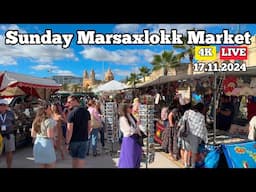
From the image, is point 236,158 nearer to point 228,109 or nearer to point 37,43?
point 37,43

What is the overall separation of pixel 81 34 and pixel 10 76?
4.43 meters

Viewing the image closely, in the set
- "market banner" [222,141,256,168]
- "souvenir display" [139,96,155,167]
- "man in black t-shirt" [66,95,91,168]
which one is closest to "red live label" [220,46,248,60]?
"souvenir display" [139,96,155,167]

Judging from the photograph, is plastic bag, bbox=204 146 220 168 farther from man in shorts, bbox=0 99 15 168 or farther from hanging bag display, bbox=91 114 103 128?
man in shorts, bbox=0 99 15 168

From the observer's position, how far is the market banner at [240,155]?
5586 mm

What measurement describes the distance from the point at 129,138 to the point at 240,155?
6.44 ft

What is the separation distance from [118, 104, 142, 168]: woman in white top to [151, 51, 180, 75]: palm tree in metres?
26.6

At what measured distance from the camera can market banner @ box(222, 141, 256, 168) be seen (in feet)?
18.3

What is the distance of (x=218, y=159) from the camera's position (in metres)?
5.78

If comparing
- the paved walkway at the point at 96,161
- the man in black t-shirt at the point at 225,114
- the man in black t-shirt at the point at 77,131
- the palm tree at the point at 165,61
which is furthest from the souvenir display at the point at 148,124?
the palm tree at the point at 165,61

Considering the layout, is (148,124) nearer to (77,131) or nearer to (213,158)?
(213,158)

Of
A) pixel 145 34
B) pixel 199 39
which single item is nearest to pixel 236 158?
pixel 199 39

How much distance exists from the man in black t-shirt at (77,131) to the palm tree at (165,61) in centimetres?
2647
